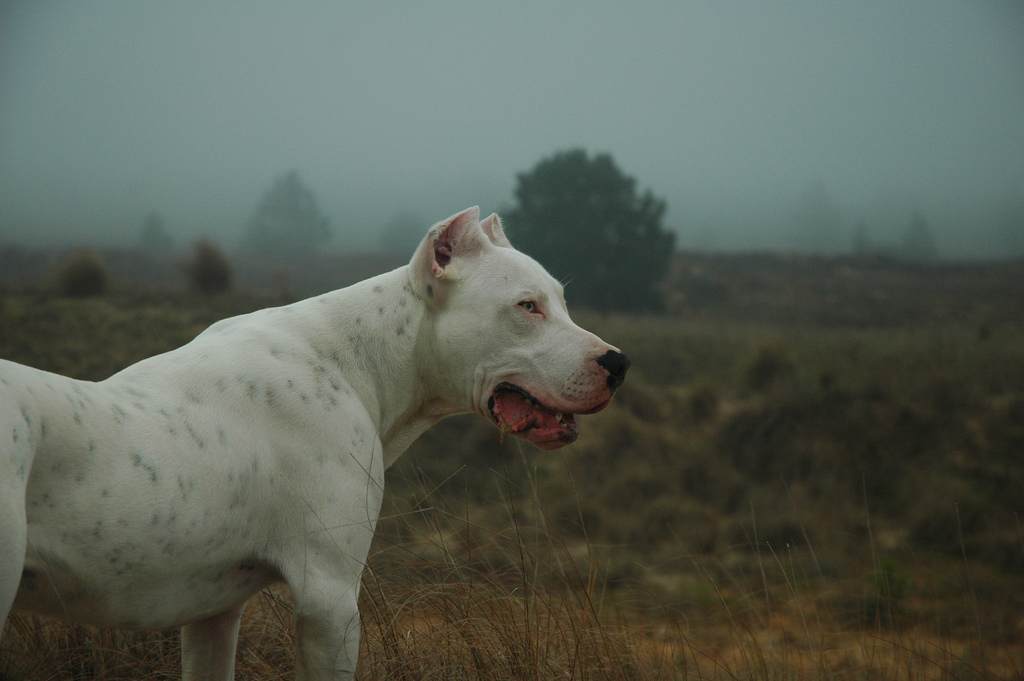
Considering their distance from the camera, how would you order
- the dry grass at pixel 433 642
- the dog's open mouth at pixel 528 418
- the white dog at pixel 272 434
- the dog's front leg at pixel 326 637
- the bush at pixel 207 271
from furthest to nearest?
the bush at pixel 207 271 < the dry grass at pixel 433 642 < the dog's open mouth at pixel 528 418 < the dog's front leg at pixel 326 637 < the white dog at pixel 272 434

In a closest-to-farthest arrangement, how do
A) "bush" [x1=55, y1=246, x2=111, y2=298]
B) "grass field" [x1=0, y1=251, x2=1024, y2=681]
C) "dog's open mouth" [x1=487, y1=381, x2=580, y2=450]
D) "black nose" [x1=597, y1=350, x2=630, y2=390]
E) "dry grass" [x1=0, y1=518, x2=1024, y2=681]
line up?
1. "black nose" [x1=597, y1=350, x2=630, y2=390]
2. "dog's open mouth" [x1=487, y1=381, x2=580, y2=450]
3. "dry grass" [x1=0, y1=518, x2=1024, y2=681]
4. "grass field" [x1=0, y1=251, x2=1024, y2=681]
5. "bush" [x1=55, y1=246, x2=111, y2=298]

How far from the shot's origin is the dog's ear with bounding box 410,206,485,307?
3.09 metres

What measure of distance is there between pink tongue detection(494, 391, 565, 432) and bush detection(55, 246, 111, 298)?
28.0 meters

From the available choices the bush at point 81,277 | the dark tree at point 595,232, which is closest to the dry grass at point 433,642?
the bush at point 81,277

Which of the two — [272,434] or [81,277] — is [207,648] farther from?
[81,277]

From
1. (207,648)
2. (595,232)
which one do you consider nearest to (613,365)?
(207,648)

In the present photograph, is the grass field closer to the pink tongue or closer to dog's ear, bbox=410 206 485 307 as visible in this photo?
the pink tongue

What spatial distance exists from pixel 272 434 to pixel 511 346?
3.35 feet

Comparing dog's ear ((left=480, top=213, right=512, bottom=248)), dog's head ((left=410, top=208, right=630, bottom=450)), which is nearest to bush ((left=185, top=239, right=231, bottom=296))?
dog's ear ((left=480, top=213, right=512, bottom=248))

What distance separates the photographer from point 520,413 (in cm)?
304

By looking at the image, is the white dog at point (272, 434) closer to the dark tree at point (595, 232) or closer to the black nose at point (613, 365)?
the black nose at point (613, 365)

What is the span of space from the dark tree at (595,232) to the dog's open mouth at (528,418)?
32.3 meters

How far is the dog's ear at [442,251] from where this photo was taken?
309 cm

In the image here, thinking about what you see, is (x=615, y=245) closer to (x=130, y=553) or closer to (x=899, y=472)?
(x=899, y=472)
